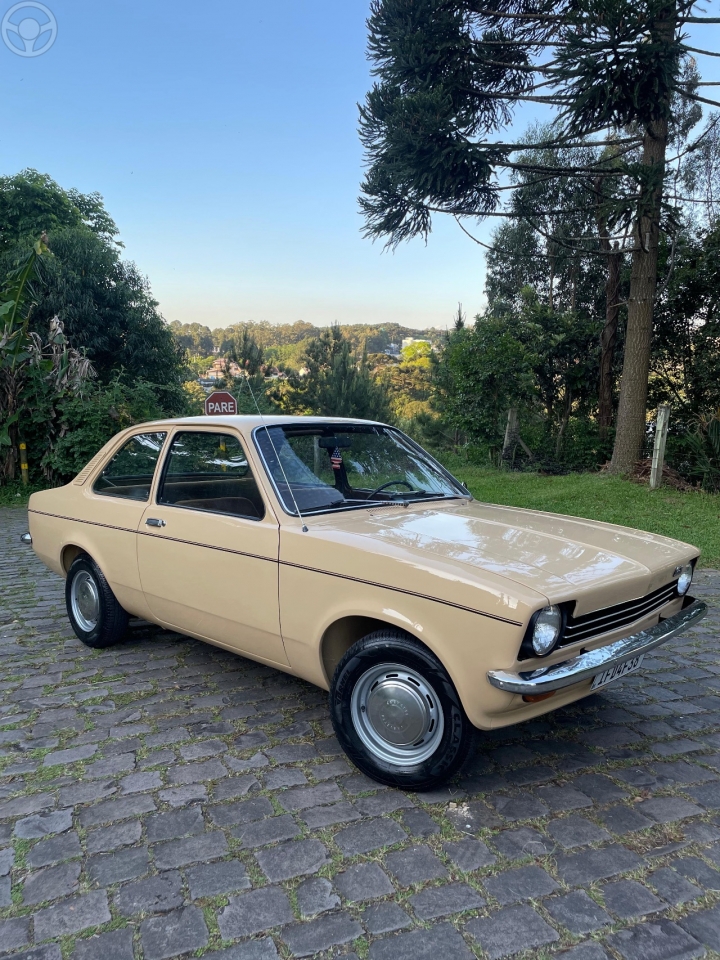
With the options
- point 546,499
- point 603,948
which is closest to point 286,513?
point 603,948

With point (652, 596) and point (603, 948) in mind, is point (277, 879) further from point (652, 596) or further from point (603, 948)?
point (652, 596)

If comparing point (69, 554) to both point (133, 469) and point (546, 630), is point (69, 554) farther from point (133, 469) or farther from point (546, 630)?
point (546, 630)

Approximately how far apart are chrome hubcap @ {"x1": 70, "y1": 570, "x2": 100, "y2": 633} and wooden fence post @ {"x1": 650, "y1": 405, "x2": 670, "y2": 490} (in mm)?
9507

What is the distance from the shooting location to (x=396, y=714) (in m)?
2.79

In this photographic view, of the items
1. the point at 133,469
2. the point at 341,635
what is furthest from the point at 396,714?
the point at 133,469

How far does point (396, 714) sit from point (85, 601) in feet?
9.52

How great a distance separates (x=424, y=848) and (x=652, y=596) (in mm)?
1562

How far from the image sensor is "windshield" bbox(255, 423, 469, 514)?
350cm

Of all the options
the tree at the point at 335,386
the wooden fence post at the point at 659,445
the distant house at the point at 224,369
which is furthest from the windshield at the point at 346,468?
the distant house at the point at 224,369

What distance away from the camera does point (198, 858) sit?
94.2 inches

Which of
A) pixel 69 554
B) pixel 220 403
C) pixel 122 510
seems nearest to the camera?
pixel 122 510

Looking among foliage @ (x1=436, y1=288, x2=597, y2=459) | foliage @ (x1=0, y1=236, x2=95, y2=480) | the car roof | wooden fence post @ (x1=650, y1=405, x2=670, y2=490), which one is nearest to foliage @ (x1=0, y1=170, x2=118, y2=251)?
foliage @ (x1=0, y1=236, x2=95, y2=480)

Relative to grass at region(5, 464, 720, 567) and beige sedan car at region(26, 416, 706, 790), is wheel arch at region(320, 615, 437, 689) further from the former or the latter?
grass at region(5, 464, 720, 567)

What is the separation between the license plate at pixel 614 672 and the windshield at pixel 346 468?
149 cm
